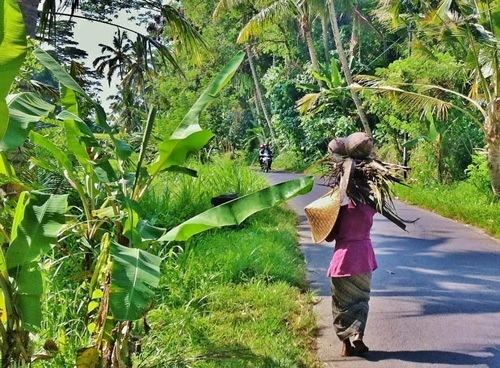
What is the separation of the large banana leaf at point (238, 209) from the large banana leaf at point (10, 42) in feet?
3.83

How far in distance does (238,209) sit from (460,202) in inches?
409

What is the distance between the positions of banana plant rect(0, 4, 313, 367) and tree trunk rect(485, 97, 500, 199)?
28.3 feet

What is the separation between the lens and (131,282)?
2.50 meters

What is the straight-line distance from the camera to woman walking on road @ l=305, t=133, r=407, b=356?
4.14 meters

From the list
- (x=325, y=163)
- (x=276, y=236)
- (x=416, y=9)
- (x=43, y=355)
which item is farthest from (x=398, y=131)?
(x=43, y=355)

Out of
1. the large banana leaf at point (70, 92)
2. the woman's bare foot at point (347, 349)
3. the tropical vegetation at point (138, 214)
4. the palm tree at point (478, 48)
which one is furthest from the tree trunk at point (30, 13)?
the palm tree at point (478, 48)

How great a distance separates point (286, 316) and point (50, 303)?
2.00 m

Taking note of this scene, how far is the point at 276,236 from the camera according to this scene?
305 inches

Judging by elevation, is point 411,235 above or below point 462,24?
below

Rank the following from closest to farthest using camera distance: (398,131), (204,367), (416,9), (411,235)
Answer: (204,367) → (411,235) → (398,131) → (416,9)

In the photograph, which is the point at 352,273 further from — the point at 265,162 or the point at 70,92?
the point at 265,162

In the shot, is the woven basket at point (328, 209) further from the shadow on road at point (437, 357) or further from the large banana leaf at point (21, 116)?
the large banana leaf at point (21, 116)

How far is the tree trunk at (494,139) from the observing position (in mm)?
10695

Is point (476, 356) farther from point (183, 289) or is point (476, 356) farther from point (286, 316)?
point (183, 289)
